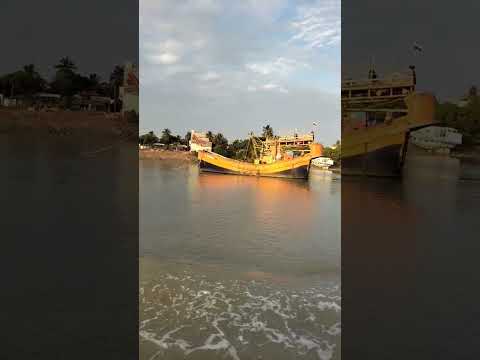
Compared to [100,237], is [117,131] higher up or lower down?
higher up

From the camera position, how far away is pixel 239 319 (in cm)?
238

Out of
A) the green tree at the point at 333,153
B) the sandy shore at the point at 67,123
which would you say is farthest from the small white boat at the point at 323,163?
the sandy shore at the point at 67,123

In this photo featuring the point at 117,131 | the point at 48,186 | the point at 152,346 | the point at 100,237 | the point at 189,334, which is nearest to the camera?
the point at 152,346

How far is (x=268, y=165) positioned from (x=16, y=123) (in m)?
8.47

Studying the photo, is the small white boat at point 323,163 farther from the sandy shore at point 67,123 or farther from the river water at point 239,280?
the sandy shore at point 67,123

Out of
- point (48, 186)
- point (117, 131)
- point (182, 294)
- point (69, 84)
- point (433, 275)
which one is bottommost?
point (182, 294)

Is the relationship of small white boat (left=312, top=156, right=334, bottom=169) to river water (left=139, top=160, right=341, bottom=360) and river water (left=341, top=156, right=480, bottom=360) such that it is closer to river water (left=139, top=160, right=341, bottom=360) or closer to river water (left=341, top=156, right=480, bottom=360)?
river water (left=139, top=160, right=341, bottom=360)

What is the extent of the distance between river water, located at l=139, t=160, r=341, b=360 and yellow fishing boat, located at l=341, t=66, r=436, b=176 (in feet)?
4.63

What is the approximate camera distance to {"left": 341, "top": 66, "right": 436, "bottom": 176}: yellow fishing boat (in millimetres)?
5289

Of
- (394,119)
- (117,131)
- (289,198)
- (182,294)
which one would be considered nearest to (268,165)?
(289,198)

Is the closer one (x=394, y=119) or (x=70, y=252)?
(x=70, y=252)

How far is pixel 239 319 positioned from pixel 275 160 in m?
10.2

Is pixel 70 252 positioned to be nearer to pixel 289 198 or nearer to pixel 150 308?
pixel 150 308

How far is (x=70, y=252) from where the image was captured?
8.05ft
